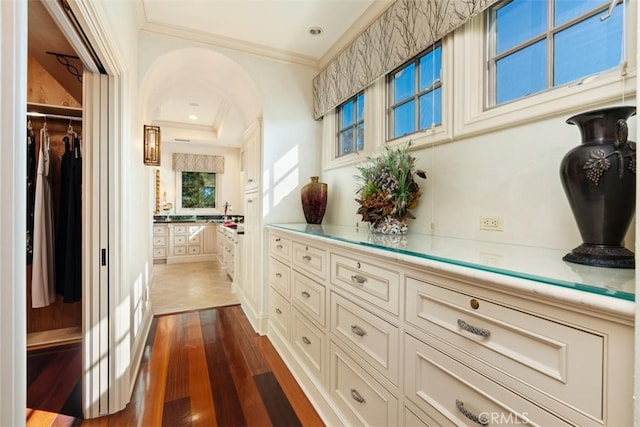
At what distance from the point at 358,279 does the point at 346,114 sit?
77.5 inches

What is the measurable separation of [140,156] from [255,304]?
1.70m

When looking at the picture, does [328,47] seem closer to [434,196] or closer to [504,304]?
[434,196]

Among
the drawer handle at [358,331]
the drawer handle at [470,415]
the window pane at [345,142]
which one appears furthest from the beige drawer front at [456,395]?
the window pane at [345,142]

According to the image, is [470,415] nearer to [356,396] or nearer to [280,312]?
[356,396]

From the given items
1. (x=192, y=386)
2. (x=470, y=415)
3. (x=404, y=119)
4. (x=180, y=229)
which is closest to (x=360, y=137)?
(x=404, y=119)

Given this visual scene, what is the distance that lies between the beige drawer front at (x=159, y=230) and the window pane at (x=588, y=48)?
6.26 meters

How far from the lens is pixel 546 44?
1.29m

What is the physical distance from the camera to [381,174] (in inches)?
69.3

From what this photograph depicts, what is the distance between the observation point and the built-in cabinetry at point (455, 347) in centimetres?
60

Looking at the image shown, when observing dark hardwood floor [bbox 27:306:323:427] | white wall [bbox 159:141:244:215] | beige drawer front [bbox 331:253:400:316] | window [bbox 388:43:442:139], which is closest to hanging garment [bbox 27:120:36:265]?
dark hardwood floor [bbox 27:306:323:427]

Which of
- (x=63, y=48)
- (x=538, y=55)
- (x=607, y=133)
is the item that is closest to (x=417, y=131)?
(x=538, y=55)

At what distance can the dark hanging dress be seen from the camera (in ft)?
7.32

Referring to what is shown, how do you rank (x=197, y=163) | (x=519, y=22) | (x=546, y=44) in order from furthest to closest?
(x=197, y=163) → (x=519, y=22) → (x=546, y=44)

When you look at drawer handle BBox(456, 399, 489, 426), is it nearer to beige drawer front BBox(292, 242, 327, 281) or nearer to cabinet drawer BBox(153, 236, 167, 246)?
beige drawer front BBox(292, 242, 327, 281)
